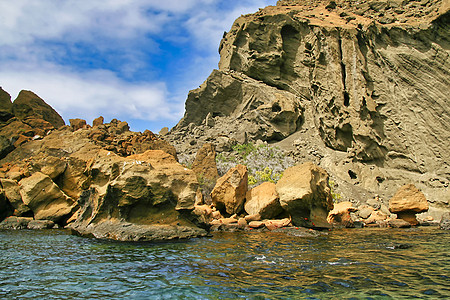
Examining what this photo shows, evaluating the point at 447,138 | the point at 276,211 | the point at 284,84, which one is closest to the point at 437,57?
the point at 447,138

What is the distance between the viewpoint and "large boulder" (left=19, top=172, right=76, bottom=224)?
58.6 ft

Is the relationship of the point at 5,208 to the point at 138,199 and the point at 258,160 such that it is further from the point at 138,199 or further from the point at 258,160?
the point at 258,160

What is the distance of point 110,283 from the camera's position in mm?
5992

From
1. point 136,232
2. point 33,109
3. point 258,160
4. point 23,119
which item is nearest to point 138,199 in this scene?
point 136,232

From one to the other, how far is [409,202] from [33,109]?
44.1 m

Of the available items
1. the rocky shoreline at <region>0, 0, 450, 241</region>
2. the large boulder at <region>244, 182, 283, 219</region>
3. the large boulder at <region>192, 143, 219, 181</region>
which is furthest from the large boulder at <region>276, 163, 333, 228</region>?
the large boulder at <region>192, 143, 219, 181</region>

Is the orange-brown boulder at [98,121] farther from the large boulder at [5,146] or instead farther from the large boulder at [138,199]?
the large boulder at [138,199]

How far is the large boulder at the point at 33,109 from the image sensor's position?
125 ft

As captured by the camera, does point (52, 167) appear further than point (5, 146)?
No

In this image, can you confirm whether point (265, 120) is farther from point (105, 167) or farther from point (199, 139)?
point (105, 167)

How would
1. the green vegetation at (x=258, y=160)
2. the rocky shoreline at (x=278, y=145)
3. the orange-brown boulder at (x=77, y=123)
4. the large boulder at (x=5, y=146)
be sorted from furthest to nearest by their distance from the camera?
1. the orange-brown boulder at (x=77, y=123)
2. the green vegetation at (x=258, y=160)
3. the large boulder at (x=5, y=146)
4. the rocky shoreline at (x=278, y=145)

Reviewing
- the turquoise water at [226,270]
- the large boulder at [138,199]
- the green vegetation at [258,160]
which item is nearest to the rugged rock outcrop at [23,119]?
the green vegetation at [258,160]

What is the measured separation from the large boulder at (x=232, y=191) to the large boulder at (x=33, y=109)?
1274 inches

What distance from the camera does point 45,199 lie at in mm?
18250
